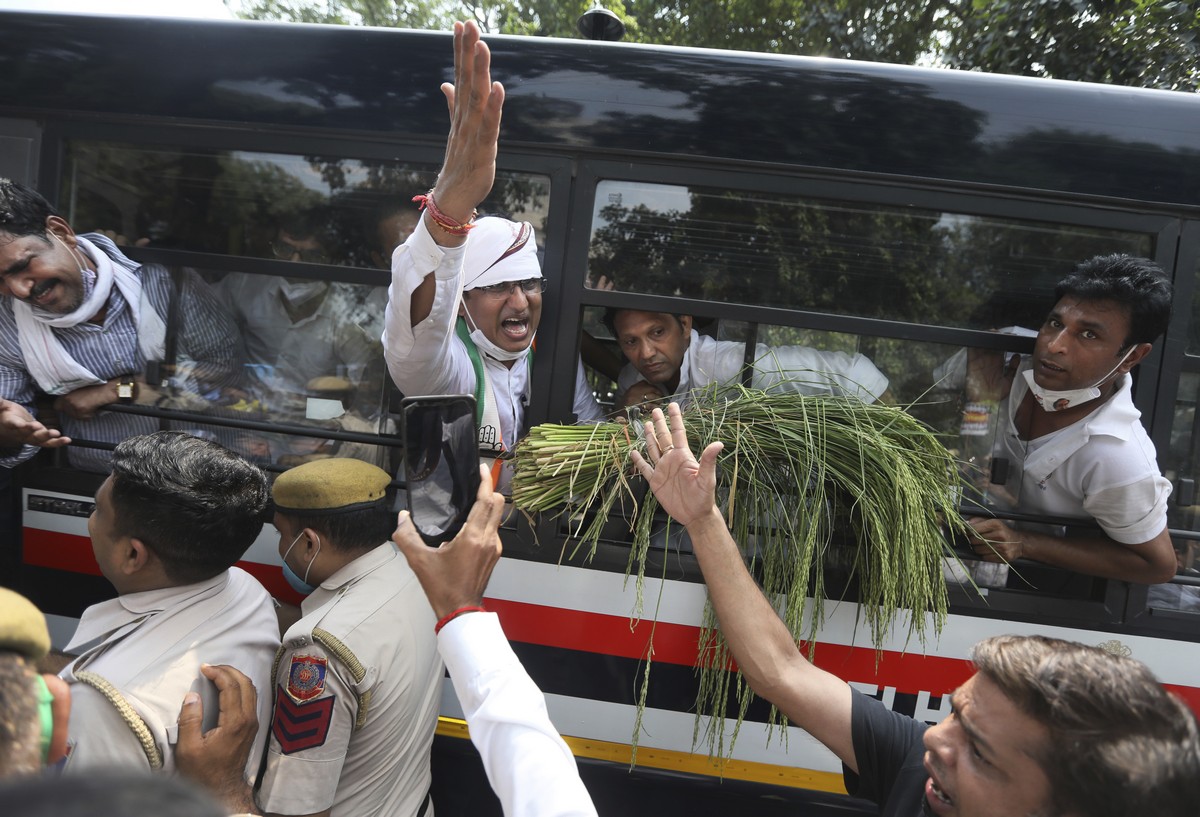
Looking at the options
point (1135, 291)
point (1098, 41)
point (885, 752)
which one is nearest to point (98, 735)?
point (885, 752)

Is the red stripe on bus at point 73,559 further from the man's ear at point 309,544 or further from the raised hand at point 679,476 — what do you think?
the raised hand at point 679,476

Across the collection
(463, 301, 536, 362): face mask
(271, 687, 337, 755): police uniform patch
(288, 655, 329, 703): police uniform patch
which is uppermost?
(463, 301, 536, 362): face mask

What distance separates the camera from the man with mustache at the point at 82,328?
2439 mm

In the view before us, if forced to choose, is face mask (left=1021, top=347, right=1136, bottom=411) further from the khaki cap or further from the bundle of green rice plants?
the khaki cap

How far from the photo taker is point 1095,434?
2.24 metres

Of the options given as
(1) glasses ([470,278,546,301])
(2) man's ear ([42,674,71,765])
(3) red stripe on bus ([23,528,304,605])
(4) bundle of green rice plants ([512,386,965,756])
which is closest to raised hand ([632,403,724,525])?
(4) bundle of green rice plants ([512,386,965,756])

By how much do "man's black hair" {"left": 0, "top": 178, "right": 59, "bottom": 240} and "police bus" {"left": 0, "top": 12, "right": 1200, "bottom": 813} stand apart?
33 cm

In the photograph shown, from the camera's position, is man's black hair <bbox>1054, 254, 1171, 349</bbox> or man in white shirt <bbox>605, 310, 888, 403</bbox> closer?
man's black hair <bbox>1054, 254, 1171, 349</bbox>

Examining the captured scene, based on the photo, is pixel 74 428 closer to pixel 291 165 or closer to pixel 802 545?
pixel 291 165

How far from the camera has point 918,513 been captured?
6.64ft

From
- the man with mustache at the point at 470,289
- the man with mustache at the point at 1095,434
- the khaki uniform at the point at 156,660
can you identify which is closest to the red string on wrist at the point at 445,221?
the man with mustache at the point at 470,289

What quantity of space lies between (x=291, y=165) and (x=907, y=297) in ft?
6.67

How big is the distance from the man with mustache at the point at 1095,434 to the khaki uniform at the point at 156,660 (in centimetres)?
200

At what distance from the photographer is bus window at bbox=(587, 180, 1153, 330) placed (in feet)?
7.66
